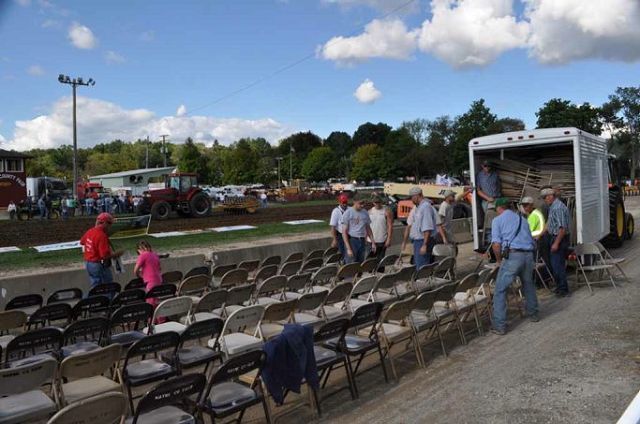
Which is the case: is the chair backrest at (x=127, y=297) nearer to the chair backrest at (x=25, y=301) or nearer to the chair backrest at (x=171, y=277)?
the chair backrest at (x=25, y=301)

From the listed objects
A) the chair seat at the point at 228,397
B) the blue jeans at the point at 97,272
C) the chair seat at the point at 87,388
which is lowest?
the chair seat at the point at 228,397

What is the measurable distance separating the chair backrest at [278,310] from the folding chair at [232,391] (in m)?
1.05

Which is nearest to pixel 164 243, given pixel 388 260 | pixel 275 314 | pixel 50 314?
pixel 388 260

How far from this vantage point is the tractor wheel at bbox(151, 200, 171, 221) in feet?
84.1

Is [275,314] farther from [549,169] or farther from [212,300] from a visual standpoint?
[549,169]

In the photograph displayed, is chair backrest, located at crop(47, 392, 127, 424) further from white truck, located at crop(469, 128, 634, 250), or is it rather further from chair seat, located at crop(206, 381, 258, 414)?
white truck, located at crop(469, 128, 634, 250)

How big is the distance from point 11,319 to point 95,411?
317cm

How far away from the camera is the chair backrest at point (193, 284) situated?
7.62 m

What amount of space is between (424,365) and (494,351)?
962mm

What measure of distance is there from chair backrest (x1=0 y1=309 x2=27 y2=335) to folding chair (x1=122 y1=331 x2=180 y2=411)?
A: 177 centimetres

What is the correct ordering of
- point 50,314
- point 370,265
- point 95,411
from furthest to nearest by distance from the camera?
point 370,265
point 50,314
point 95,411

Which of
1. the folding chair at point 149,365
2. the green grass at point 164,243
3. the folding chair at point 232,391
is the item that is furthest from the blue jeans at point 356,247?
the folding chair at point 232,391

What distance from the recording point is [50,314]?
19.7ft

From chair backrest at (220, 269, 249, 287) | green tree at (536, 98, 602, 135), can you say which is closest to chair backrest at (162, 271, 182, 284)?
chair backrest at (220, 269, 249, 287)
